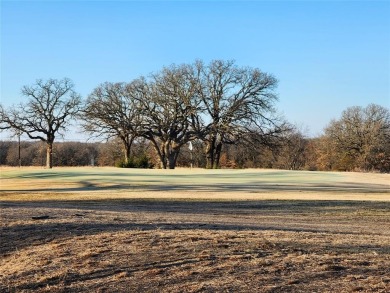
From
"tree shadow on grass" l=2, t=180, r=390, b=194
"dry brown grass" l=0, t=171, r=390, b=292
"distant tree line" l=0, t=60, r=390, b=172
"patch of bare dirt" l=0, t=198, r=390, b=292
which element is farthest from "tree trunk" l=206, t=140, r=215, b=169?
"patch of bare dirt" l=0, t=198, r=390, b=292

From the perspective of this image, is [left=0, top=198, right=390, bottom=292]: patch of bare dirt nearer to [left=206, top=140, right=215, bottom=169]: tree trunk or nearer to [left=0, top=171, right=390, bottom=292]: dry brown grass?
[left=0, top=171, right=390, bottom=292]: dry brown grass

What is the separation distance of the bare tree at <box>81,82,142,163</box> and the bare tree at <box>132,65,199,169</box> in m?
1.18

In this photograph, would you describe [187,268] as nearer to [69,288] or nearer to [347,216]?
[69,288]

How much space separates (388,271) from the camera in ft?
19.0

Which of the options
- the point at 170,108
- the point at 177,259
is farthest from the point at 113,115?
the point at 177,259

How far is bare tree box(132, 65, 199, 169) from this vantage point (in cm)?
5238

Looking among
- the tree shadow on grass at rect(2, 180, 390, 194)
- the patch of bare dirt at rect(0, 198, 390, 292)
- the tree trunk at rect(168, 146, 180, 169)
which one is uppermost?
the tree trunk at rect(168, 146, 180, 169)

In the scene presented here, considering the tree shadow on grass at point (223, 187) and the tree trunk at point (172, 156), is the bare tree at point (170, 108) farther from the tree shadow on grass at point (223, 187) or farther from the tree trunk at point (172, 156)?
the tree shadow on grass at point (223, 187)

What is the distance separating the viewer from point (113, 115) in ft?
176

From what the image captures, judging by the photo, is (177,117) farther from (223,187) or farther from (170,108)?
(223,187)

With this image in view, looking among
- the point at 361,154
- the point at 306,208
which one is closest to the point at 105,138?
the point at 361,154

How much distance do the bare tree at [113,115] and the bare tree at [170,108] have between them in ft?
3.86

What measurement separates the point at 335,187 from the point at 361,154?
34.2 m

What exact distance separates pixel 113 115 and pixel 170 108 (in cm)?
615
